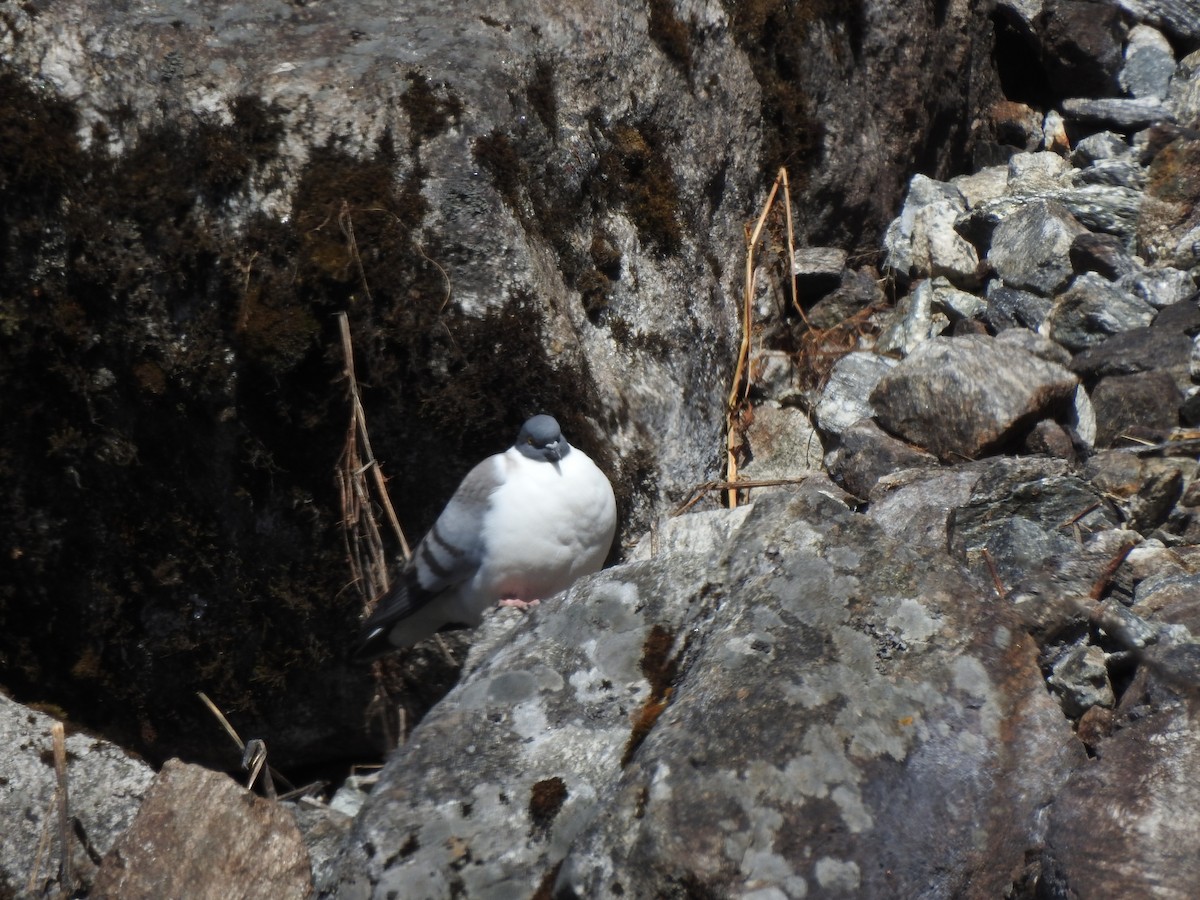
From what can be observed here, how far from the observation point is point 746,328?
6137 millimetres

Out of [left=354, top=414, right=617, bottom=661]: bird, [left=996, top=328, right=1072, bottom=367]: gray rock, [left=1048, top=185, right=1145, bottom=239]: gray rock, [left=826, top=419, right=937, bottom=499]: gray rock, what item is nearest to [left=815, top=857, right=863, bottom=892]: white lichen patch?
[left=354, top=414, right=617, bottom=661]: bird

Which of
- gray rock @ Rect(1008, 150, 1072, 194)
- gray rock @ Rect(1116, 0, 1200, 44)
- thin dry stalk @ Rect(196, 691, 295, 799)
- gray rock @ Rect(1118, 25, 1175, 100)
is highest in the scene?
gray rock @ Rect(1116, 0, 1200, 44)

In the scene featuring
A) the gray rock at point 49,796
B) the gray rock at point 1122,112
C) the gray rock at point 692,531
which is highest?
the gray rock at point 1122,112

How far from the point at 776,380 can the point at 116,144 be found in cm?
326

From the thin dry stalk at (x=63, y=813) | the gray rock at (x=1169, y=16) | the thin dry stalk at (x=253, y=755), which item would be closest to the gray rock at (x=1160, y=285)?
the gray rock at (x=1169, y=16)

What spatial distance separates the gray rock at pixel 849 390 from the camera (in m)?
5.67

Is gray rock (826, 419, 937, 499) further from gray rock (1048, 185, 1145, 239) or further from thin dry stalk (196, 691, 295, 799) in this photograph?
thin dry stalk (196, 691, 295, 799)

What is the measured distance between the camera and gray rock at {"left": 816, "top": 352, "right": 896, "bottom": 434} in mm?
5672

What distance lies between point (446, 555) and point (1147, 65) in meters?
5.51

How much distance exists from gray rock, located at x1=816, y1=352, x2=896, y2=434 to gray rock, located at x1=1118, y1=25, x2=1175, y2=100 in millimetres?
2924

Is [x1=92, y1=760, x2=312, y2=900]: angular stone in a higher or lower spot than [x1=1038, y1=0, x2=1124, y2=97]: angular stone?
lower

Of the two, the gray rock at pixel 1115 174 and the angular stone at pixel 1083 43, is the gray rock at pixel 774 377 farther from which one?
the angular stone at pixel 1083 43

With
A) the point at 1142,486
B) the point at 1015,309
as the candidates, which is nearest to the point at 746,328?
the point at 1015,309

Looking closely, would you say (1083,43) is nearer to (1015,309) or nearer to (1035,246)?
(1035,246)
